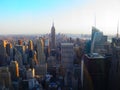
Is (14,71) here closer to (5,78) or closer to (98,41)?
(5,78)

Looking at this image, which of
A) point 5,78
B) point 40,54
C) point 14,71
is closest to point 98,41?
point 40,54

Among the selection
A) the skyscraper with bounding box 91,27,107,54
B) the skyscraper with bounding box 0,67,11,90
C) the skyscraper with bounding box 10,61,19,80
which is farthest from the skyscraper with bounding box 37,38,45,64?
the skyscraper with bounding box 0,67,11,90

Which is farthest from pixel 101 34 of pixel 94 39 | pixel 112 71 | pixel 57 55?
pixel 112 71

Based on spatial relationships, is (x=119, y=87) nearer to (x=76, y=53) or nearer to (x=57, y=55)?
(x=76, y=53)

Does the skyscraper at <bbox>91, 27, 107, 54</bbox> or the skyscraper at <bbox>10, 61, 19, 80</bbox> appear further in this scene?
the skyscraper at <bbox>91, 27, 107, 54</bbox>

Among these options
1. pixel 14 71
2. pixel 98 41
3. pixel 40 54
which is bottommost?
pixel 14 71

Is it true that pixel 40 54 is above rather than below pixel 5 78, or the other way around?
above

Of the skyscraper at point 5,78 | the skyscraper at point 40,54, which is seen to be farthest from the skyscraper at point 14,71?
the skyscraper at point 40,54

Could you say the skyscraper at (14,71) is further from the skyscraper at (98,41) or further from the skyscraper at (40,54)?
the skyscraper at (98,41)

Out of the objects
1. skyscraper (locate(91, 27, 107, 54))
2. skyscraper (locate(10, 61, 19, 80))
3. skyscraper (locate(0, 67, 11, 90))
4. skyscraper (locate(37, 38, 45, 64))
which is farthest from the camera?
skyscraper (locate(37, 38, 45, 64))

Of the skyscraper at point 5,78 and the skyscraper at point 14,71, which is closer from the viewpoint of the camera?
the skyscraper at point 5,78

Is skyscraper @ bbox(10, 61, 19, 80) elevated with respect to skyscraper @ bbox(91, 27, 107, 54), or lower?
lower

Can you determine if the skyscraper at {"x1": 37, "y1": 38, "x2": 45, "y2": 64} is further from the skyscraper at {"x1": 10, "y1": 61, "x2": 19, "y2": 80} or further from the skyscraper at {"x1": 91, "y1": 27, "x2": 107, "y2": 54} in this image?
the skyscraper at {"x1": 91, "y1": 27, "x2": 107, "y2": 54}
